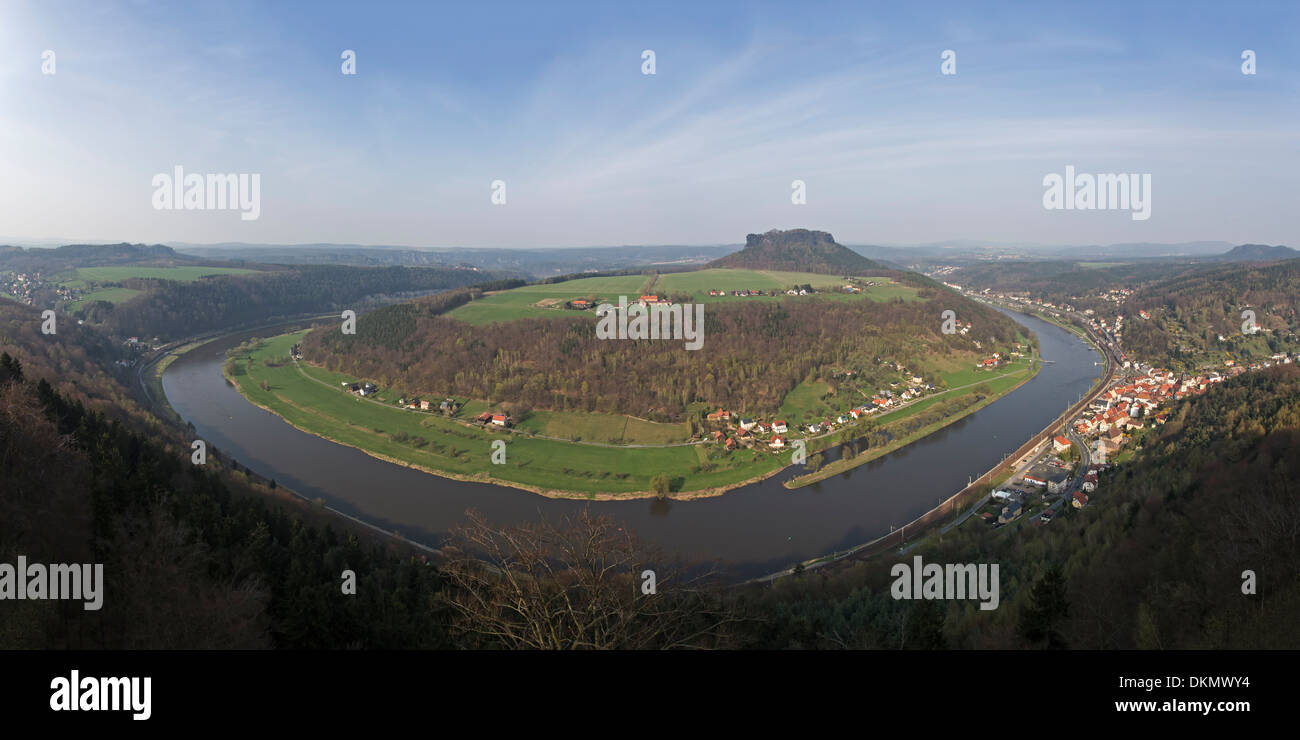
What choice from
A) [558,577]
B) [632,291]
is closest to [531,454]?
[558,577]

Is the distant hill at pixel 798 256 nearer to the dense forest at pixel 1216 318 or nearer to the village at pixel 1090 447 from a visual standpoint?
the dense forest at pixel 1216 318

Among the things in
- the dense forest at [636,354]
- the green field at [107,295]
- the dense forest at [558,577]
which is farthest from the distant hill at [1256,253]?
the green field at [107,295]

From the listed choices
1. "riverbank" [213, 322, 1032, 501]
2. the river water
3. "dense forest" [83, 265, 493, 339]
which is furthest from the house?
"dense forest" [83, 265, 493, 339]

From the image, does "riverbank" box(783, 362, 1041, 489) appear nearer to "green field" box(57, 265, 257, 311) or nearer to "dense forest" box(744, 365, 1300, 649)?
"dense forest" box(744, 365, 1300, 649)

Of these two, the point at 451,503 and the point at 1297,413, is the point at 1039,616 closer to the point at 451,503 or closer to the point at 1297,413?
the point at 1297,413

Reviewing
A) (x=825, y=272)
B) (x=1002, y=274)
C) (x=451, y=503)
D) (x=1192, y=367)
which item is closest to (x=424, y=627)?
(x=451, y=503)
